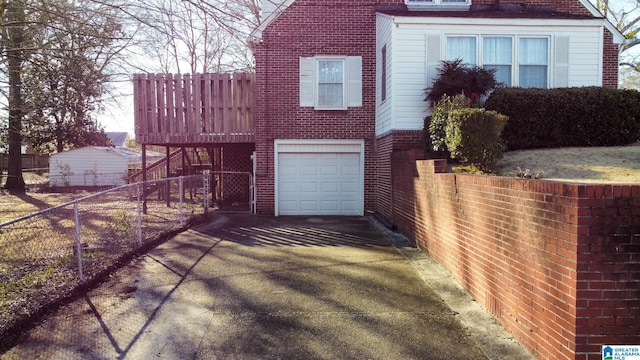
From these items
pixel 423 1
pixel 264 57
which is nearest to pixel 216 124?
pixel 264 57

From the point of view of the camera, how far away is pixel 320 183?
1298 centimetres

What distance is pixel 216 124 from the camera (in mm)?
13016

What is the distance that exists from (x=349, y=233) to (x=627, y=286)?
6838mm

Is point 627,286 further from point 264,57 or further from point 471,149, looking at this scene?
point 264,57

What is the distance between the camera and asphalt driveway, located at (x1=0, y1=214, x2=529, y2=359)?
3.92 metres

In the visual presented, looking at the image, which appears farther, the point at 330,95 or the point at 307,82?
the point at 330,95

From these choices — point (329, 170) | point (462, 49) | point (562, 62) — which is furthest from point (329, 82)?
point (562, 62)

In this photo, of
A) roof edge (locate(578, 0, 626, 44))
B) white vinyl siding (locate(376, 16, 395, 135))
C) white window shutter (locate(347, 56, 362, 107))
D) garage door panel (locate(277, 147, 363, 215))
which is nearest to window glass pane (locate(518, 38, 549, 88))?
roof edge (locate(578, 0, 626, 44))

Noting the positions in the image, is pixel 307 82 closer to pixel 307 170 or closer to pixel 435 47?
pixel 307 170

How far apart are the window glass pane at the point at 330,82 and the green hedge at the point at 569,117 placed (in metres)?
5.01

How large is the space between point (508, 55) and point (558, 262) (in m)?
8.66

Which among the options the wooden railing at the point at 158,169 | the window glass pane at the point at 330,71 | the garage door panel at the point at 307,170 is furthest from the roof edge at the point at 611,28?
the wooden railing at the point at 158,169

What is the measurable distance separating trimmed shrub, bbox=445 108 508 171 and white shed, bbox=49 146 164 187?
2616 cm

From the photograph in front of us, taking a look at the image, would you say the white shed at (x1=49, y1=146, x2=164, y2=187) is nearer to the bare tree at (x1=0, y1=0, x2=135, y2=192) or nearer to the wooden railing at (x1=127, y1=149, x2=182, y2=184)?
the wooden railing at (x1=127, y1=149, x2=182, y2=184)
